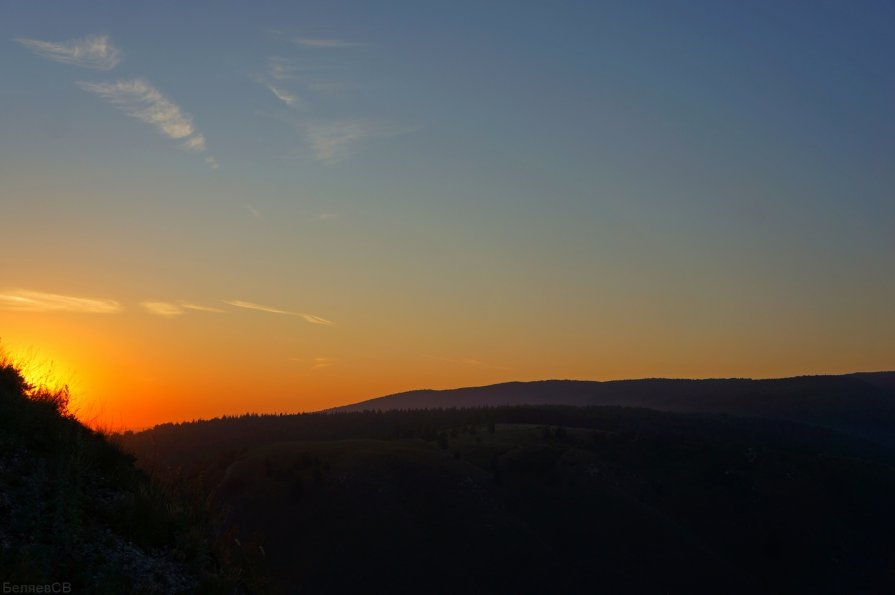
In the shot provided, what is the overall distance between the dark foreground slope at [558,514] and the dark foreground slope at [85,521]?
4332 cm

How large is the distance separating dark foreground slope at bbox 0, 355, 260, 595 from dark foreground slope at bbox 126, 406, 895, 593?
43.3 metres

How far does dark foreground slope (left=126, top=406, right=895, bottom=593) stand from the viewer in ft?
222

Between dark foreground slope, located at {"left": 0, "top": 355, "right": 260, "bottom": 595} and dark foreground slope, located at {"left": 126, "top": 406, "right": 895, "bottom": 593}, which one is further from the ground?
dark foreground slope, located at {"left": 0, "top": 355, "right": 260, "bottom": 595}

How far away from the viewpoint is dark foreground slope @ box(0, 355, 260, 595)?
9773 millimetres

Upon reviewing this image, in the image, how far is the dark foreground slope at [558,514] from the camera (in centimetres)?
6781

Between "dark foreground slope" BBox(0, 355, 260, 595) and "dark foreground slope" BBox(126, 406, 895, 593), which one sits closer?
"dark foreground slope" BBox(0, 355, 260, 595)

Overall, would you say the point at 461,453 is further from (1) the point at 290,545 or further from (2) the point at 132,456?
(2) the point at 132,456

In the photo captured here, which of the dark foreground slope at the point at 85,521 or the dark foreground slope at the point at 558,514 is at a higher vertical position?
the dark foreground slope at the point at 85,521

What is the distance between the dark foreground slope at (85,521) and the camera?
9773mm

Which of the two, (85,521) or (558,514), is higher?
(85,521)

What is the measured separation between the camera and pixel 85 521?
1120cm

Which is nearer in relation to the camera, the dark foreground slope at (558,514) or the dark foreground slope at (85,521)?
the dark foreground slope at (85,521)

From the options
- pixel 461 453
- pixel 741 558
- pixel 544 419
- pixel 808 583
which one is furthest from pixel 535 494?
pixel 544 419

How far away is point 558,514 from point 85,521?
2948 inches
